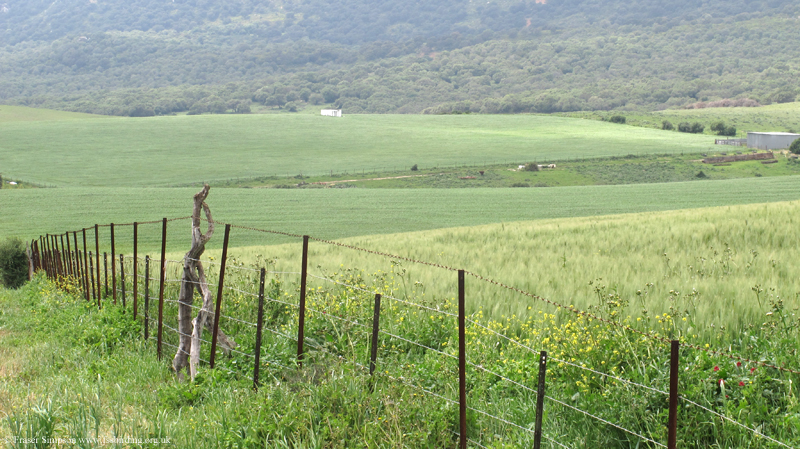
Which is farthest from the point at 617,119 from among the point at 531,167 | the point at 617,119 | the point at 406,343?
the point at 406,343

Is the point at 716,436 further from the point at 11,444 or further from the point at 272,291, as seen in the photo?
the point at 272,291

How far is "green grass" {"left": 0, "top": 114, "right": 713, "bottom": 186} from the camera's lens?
7100 cm

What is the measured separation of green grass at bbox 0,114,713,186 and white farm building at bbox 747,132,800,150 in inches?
225

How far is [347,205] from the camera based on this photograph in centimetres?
4541

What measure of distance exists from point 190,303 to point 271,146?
84.9 meters

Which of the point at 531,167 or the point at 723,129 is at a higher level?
the point at 723,129

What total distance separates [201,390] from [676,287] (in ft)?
17.7

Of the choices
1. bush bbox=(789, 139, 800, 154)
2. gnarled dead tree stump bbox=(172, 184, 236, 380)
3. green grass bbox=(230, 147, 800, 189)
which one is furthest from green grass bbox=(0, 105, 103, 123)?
gnarled dead tree stump bbox=(172, 184, 236, 380)

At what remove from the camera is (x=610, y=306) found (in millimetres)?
5906

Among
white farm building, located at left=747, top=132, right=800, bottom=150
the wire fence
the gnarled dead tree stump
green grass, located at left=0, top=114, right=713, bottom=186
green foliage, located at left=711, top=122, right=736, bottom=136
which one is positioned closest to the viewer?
the wire fence

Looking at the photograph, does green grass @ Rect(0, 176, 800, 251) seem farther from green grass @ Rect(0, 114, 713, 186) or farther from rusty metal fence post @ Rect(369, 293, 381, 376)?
rusty metal fence post @ Rect(369, 293, 381, 376)

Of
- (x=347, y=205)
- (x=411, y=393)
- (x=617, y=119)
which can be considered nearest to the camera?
(x=411, y=393)

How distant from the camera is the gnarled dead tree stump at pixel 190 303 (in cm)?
659

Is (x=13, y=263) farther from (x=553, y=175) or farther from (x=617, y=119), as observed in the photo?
(x=617, y=119)
